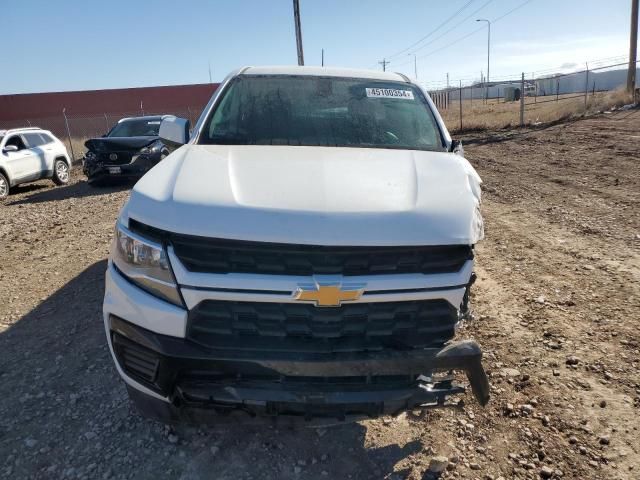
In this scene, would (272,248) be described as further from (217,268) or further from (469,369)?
(469,369)

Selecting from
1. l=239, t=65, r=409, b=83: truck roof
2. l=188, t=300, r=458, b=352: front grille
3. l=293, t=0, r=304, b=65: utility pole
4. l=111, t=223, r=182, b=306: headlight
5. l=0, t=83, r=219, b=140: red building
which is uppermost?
l=293, t=0, r=304, b=65: utility pole

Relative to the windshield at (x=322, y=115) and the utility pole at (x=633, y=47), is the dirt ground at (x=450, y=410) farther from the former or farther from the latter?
the utility pole at (x=633, y=47)

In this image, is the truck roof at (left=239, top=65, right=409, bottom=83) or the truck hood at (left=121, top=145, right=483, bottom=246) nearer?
the truck hood at (left=121, top=145, right=483, bottom=246)

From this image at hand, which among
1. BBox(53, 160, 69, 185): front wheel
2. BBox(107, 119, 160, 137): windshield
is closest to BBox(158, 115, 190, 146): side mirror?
BBox(107, 119, 160, 137): windshield

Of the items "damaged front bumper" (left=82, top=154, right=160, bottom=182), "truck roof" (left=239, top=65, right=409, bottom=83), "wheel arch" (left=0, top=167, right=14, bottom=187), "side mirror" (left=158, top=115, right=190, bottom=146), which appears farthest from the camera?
"wheel arch" (left=0, top=167, right=14, bottom=187)

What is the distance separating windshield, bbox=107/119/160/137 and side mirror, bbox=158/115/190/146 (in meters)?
8.80

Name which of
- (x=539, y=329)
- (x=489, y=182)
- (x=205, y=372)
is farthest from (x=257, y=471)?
(x=489, y=182)

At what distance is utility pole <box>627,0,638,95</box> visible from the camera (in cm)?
2202

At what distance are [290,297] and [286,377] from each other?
345 mm

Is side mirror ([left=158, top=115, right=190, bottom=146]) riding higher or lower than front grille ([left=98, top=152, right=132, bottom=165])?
higher

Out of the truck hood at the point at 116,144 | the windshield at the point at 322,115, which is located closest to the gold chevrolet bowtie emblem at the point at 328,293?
the windshield at the point at 322,115

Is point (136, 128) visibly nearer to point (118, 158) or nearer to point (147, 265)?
point (118, 158)

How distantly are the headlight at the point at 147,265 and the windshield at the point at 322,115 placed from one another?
1173 millimetres

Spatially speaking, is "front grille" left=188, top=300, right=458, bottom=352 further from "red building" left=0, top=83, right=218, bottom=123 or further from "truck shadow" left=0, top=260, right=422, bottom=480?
"red building" left=0, top=83, right=218, bottom=123
